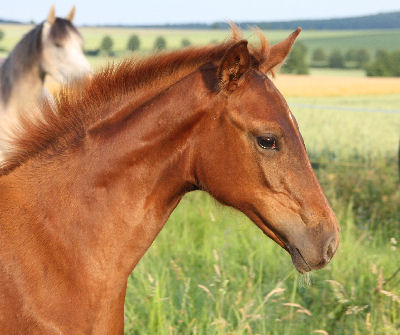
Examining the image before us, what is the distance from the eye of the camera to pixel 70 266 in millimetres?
2176

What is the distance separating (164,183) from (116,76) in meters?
0.52

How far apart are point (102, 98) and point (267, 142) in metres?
0.75

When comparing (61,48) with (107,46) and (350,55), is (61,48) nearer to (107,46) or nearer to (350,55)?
(107,46)

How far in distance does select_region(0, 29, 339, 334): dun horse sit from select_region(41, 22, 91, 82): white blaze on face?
5.05 meters

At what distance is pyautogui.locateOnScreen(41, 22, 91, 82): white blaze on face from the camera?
7.41 metres

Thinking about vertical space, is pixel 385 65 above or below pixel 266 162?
below

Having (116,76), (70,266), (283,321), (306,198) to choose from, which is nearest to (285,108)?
(306,198)

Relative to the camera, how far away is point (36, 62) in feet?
24.0

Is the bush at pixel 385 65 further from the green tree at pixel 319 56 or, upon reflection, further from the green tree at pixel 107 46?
the green tree at pixel 107 46

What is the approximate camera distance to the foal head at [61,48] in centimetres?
745

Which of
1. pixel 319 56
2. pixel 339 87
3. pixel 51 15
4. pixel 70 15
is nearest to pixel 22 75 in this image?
pixel 51 15

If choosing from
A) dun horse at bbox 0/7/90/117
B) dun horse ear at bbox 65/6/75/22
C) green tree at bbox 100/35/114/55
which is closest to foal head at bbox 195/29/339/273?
green tree at bbox 100/35/114/55

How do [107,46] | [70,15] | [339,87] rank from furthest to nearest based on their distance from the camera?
1. [339,87]
2. [70,15]
3. [107,46]

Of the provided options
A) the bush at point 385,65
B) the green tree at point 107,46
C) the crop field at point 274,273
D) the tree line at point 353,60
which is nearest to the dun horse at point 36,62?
the green tree at point 107,46
